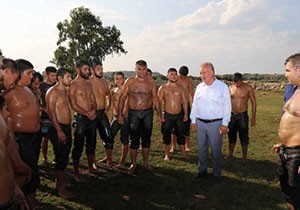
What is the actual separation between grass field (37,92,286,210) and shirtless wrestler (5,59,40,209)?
1.07 metres

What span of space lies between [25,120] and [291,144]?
3929mm

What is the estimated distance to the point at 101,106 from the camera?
7707 millimetres

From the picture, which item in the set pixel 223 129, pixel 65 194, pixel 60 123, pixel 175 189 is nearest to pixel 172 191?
pixel 175 189

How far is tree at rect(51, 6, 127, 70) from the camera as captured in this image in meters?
44.2

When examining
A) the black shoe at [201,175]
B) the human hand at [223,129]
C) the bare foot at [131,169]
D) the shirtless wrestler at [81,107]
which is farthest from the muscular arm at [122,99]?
the human hand at [223,129]

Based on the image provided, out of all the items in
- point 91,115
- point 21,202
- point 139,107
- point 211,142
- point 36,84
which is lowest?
point 211,142

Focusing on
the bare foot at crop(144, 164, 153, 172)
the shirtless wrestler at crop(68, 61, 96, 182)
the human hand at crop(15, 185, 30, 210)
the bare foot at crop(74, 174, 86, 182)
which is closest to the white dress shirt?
the bare foot at crop(144, 164, 153, 172)

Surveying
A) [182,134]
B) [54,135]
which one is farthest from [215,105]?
[54,135]

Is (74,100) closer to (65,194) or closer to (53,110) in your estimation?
(53,110)

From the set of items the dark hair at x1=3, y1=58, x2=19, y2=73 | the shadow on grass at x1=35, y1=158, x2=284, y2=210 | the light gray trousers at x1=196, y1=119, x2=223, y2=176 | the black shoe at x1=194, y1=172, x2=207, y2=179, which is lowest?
the shadow on grass at x1=35, y1=158, x2=284, y2=210

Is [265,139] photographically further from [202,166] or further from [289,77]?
[289,77]

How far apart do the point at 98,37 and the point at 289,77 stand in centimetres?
4255

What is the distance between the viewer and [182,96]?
8.59 m

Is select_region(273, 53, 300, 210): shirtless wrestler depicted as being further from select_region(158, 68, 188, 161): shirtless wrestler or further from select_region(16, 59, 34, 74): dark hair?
select_region(158, 68, 188, 161): shirtless wrestler
